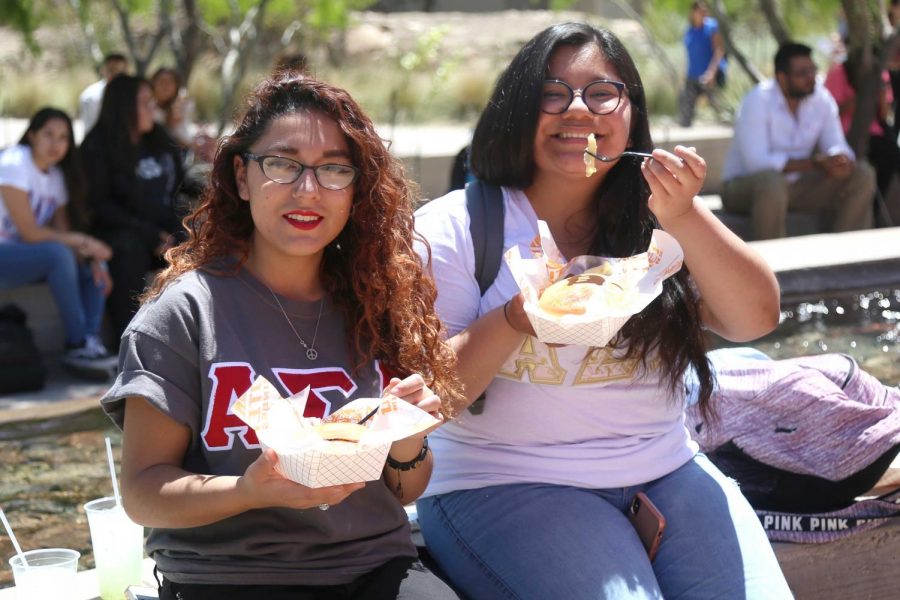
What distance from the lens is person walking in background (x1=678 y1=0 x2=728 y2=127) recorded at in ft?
54.5

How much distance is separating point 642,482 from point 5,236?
501 centimetres

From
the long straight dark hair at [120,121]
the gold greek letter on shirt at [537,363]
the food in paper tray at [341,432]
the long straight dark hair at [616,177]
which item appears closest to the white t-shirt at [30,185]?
the long straight dark hair at [120,121]

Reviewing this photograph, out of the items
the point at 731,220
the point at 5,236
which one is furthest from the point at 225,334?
the point at 731,220

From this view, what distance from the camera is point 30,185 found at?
22.7ft

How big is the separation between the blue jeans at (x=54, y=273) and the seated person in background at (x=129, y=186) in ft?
1.12

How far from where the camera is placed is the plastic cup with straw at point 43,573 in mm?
2844

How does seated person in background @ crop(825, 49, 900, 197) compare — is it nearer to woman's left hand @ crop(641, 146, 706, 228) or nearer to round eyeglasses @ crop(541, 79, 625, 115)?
round eyeglasses @ crop(541, 79, 625, 115)

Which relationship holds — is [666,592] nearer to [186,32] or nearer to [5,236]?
[5,236]

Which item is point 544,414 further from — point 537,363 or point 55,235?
point 55,235

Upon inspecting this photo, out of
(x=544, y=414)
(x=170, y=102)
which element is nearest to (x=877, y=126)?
(x=170, y=102)

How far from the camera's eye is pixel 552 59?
306 cm

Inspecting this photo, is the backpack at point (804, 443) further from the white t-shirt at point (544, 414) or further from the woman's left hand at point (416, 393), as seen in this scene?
the woman's left hand at point (416, 393)

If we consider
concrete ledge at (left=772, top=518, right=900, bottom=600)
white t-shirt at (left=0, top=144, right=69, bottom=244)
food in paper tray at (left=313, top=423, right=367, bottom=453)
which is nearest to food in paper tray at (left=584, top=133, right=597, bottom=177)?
food in paper tray at (left=313, top=423, right=367, bottom=453)

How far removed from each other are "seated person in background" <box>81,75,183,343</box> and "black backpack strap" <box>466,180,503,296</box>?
174 inches
